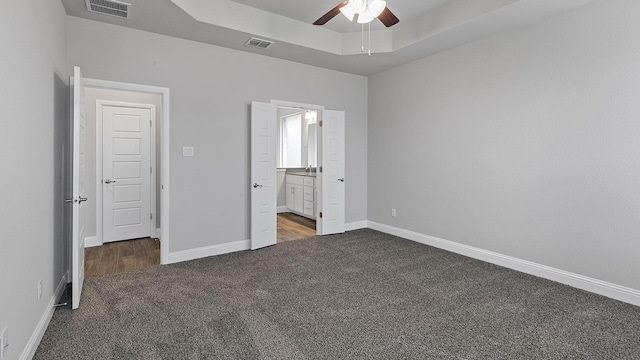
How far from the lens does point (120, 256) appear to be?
4199 mm

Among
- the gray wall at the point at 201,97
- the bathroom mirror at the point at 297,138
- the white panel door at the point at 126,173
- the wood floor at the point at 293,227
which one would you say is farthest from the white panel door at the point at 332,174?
the white panel door at the point at 126,173

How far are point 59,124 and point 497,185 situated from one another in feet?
15.1

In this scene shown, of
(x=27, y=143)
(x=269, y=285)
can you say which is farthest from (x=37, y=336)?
(x=269, y=285)

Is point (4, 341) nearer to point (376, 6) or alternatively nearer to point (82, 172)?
point (82, 172)

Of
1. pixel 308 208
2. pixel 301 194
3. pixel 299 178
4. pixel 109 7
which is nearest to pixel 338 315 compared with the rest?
pixel 109 7

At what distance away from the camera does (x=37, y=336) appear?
6.93 feet

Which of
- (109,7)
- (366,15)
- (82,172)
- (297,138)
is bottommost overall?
(82,172)

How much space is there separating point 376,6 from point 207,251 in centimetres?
339

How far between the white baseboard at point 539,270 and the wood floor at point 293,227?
1672 mm

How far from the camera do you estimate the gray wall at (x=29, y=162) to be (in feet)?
5.49

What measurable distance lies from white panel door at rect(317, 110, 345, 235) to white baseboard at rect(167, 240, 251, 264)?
139 cm

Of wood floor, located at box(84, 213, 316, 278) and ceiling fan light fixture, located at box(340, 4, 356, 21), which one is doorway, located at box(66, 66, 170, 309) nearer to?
wood floor, located at box(84, 213, 316, 278)

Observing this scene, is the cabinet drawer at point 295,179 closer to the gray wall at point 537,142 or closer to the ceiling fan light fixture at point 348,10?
the gray wall at point 537,142

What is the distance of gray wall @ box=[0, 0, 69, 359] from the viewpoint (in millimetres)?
1672
